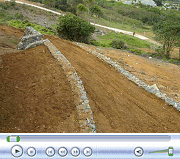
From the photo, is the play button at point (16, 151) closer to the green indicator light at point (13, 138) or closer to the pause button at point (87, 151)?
the green indicator light at point (13, 138)

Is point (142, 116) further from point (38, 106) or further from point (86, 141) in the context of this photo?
point (86, 141)

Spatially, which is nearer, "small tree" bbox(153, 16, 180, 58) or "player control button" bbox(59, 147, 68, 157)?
"player control button" bbox(59, 147, 68, 157)

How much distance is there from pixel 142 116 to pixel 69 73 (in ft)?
11.9

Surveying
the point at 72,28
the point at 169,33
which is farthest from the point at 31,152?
the point at 169,33

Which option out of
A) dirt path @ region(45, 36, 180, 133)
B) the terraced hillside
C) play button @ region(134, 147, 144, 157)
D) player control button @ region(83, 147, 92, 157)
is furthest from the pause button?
dirt path @ region(45, 36, 180, 133)

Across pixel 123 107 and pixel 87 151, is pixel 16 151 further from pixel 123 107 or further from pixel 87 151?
pixel 123 107

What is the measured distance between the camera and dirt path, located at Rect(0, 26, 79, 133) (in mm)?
4991

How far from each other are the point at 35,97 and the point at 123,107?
3315mm

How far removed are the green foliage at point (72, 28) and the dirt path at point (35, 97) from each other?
1241cm

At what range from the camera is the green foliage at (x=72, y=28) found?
21531 mm

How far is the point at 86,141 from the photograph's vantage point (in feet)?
4.85

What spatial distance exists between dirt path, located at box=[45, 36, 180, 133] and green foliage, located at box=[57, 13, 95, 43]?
40.8ft

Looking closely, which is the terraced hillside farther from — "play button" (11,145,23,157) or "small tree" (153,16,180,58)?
"small tree" (153,16,180,58)

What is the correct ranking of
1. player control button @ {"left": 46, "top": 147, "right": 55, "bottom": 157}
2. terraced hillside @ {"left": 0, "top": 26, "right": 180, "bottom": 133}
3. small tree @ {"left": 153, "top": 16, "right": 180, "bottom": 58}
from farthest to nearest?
small tree @ {"left": 153, "top": 16, "right": 180, "bottom": 58}
terraced hillside @ {"left": 0, "top": 26, "right": 180, "bottom": 133}
player control button @ {"left": 46, "top": 147, "right": 55, "bottom": 157}
